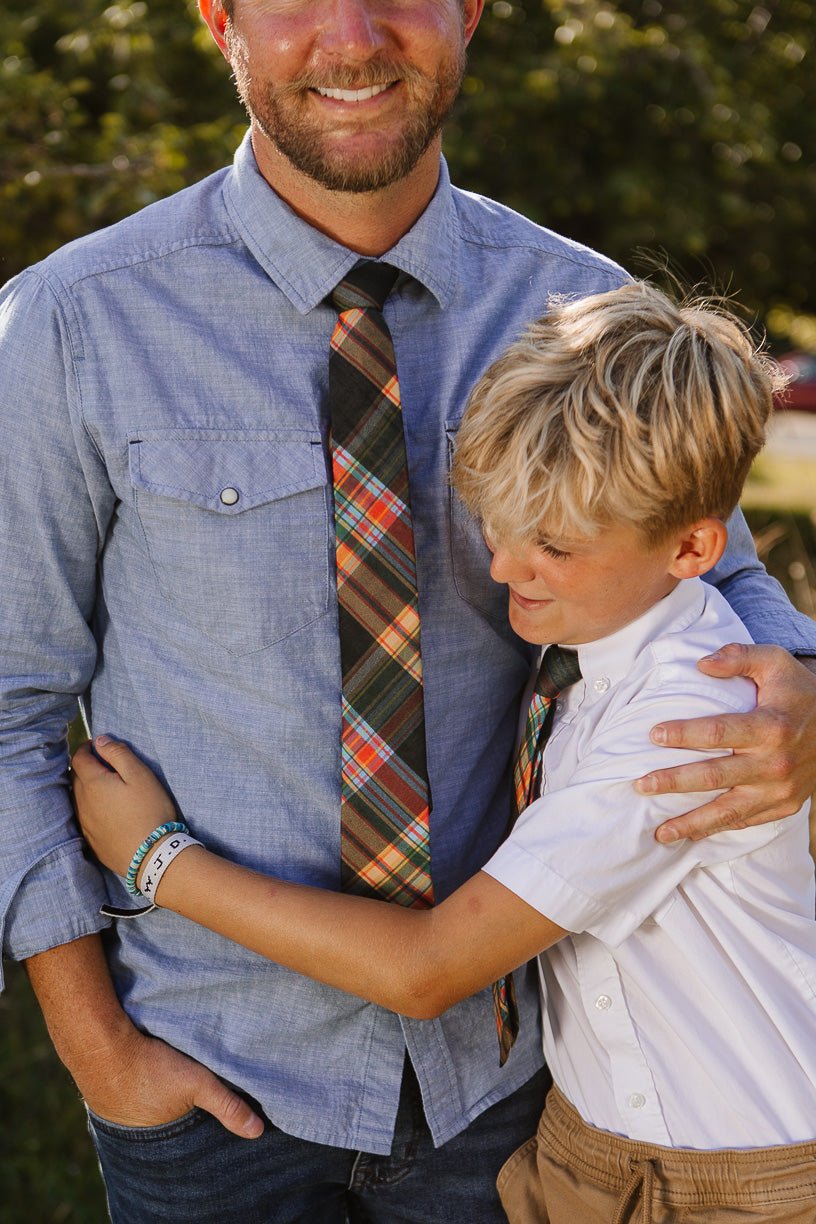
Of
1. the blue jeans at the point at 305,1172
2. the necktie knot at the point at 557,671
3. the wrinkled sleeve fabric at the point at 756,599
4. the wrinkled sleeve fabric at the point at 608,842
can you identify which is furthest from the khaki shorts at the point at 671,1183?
the wrinkled sleeve fabric at the point at 756,599

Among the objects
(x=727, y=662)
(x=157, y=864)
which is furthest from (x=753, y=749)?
(x=157, y=864)

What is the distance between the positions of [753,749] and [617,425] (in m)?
0.48

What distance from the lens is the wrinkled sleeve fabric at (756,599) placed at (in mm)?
2105

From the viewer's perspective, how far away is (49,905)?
190 cm

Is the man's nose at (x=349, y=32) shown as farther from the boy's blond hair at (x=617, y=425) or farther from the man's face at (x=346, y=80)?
the boy's blond hair at (x=617, y=425)

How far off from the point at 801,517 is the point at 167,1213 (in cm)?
1013

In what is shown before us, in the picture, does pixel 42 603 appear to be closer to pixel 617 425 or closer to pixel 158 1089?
pixel 158 1089

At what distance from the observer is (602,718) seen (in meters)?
1.84

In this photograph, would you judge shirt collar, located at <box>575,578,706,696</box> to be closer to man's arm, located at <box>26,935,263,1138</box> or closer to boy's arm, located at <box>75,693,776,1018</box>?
boy's arm, located at <box>75,693,776,1018</box>

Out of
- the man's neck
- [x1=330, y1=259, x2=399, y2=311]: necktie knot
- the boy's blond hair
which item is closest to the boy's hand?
the boy's blond hair

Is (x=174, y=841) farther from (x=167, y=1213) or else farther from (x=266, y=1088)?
(x=167, y=1213)

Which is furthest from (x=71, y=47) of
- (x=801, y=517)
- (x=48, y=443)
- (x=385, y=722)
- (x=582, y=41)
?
(x=801, y=517)

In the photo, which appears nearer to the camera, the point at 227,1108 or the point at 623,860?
the point at 623,860

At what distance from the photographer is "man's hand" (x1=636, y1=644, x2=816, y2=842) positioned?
1714 mm
